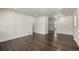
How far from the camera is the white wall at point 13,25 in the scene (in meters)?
1.68

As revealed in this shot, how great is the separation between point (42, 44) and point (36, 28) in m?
0.40

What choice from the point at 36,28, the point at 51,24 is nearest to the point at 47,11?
the point at 51,24

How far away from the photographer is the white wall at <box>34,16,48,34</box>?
181 cm

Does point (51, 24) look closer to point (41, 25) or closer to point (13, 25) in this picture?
point (41, 25)

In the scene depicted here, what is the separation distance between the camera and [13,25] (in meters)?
1.72

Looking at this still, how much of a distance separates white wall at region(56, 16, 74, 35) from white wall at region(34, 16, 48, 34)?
276 mm

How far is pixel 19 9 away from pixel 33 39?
29.0 inches

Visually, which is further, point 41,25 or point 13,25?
point 41,25

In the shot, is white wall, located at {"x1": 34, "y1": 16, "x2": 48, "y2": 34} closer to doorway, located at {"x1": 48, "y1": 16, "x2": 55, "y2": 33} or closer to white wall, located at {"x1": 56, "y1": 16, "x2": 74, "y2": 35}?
doorway, located at {"x1": 48, "y1": 16, "x2": 55, "y2": 33}

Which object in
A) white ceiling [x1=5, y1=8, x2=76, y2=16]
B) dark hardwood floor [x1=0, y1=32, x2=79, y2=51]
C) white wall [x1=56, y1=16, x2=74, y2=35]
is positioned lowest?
dark hardwood floor [x1=0, y1=32, x2=79, y2=51]

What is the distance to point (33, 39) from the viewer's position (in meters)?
1.78

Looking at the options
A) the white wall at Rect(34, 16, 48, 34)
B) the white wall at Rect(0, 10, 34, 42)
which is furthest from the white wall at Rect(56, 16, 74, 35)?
the white wall at Rect(0, 10, 34, 42)
